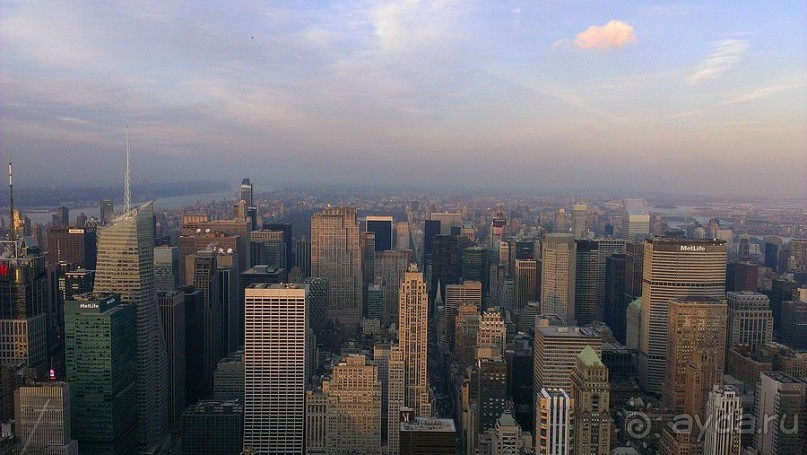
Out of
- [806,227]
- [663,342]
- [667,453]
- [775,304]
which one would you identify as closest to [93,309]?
[667,453]

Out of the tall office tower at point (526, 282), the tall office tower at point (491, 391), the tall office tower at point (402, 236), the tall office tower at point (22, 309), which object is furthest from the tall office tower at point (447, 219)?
the tall office tower at point (22, 309)

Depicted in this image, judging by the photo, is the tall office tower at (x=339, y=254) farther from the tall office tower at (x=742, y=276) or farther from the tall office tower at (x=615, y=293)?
the tall office tower at (x=742, y=276)

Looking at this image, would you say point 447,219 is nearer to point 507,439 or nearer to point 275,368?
point 275,368

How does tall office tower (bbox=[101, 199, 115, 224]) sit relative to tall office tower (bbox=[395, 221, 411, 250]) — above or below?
above

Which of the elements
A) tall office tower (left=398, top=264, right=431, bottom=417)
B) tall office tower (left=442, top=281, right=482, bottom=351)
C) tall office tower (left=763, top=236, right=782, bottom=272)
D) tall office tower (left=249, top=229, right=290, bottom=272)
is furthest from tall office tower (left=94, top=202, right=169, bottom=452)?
tall office tower (left=763, top=236, right=782, bottom=272)

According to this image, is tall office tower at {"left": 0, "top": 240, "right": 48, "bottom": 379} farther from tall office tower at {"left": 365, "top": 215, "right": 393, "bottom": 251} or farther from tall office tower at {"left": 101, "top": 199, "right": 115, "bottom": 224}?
tall office tower at {"left": 365, "top": 215, "right": 393, "bottom": 251}

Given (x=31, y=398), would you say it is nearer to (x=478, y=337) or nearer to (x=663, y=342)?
(x=478, y=337)
